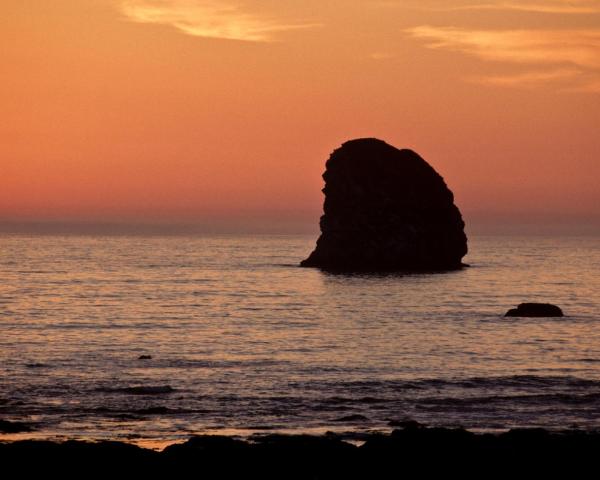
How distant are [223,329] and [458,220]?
98.1 meters

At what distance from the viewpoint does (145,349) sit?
58.6 m

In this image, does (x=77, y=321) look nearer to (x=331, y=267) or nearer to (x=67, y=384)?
(x=67, y=384)

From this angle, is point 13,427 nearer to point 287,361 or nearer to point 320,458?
point 320,458

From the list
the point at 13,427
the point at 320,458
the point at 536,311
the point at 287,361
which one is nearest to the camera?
the point at 320,458

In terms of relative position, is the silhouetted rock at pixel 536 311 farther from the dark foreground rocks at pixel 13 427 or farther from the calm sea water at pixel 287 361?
the dark foreground rocks at pixel 13 427

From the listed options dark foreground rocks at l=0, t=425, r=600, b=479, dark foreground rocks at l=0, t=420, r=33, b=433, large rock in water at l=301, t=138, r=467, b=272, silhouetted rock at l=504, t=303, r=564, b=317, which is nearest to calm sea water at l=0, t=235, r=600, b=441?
dark foreground rocks at l=0, t=420, r=33, b=433

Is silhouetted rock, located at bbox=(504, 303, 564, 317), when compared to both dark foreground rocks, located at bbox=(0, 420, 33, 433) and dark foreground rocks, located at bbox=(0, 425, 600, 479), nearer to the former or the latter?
dark foreground rocks, located at bbox=(0, 420, 33, 433)

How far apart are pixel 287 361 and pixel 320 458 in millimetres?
27371

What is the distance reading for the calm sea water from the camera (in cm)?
3684

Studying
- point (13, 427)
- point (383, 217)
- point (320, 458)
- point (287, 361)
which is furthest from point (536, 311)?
point (383, 217)

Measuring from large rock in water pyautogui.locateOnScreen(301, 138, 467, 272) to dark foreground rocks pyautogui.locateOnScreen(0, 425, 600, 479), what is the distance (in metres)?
129

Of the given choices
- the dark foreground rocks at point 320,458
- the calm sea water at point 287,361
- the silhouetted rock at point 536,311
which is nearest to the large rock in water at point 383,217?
the calm sea water at point 287,361

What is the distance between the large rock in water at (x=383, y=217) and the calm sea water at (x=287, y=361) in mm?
42728

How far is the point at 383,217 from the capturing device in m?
156
